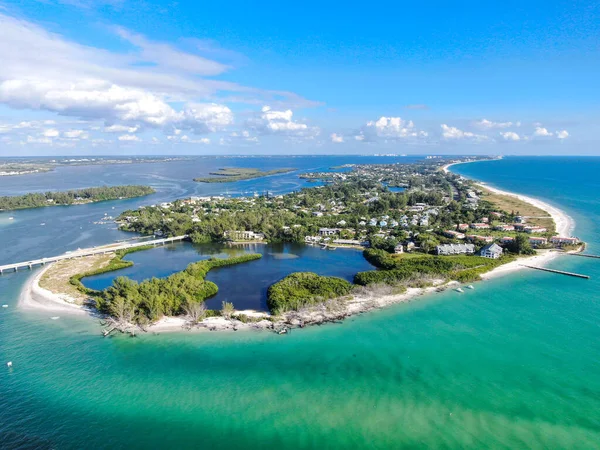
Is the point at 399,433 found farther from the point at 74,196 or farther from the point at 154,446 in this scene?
the point at 74,196

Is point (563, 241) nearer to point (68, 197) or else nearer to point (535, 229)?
point (535, 229)

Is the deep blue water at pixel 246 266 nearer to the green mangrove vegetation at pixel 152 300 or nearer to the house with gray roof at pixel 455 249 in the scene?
the green mangrove vegetation at pixel 152 300

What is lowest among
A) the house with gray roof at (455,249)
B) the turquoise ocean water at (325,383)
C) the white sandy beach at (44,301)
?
the turquoise ocean water at (325,383)

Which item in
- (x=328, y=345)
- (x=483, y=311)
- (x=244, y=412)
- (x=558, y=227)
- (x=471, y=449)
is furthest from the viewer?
(x=558, y=227)

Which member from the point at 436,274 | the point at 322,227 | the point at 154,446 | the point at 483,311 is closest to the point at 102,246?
the point at 322,227

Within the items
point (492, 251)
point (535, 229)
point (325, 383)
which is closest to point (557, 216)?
point (535, 229)

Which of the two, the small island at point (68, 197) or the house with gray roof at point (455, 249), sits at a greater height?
the small island at point (68, 197)

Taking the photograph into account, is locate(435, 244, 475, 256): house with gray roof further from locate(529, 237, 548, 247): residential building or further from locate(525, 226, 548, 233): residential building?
locate(525, 226, 548, 233): residential building

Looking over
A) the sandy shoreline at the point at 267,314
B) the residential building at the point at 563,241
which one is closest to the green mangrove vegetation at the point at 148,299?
the sandy shoreline at the point at 267,314

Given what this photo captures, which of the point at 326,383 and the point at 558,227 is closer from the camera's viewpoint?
the point at 326,383
